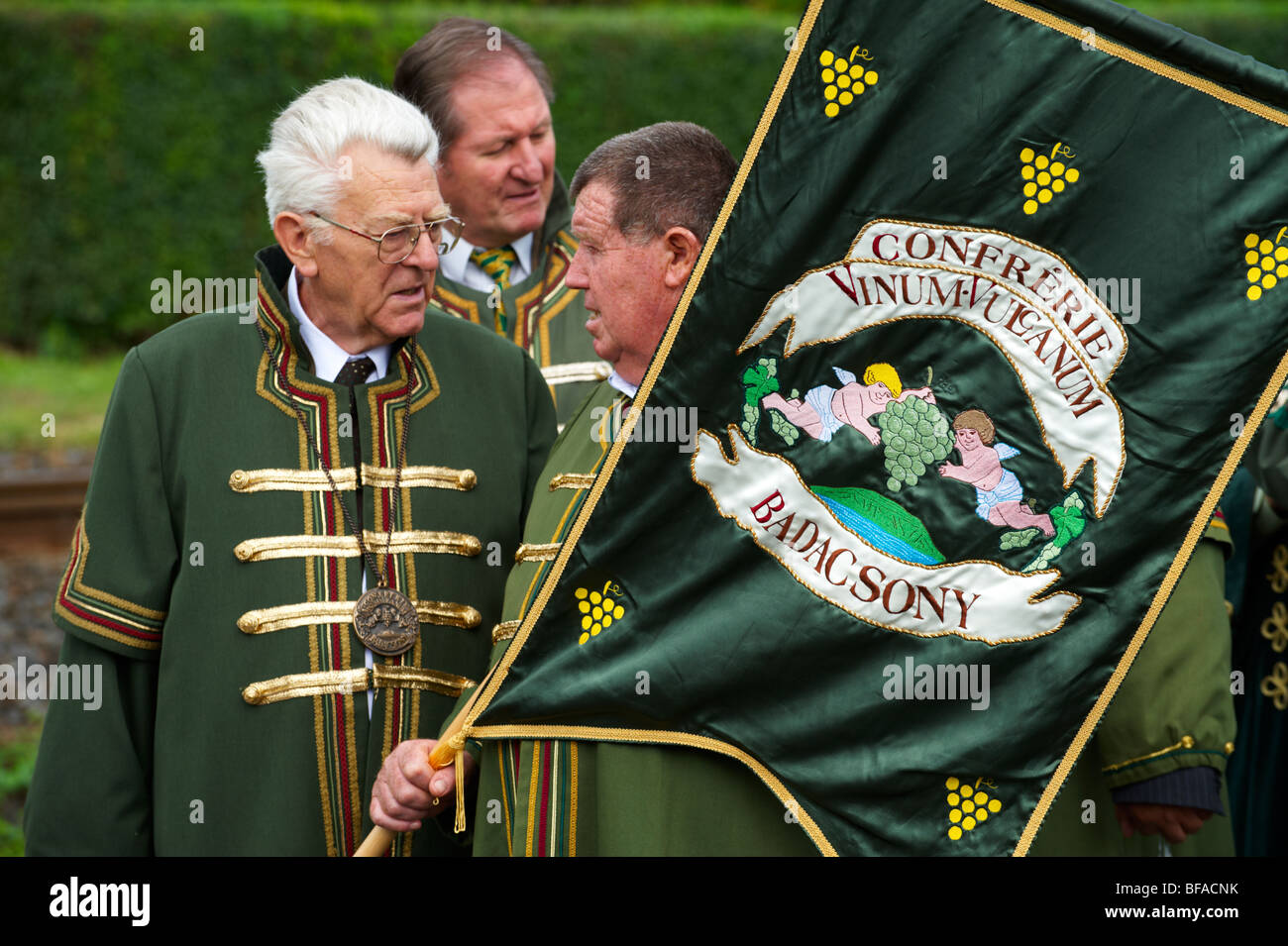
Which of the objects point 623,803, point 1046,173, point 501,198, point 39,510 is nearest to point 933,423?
point 1046,173

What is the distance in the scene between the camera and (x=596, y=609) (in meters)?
3.10

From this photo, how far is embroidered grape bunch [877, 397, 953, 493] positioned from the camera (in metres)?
3.03

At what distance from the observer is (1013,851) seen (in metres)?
3.01

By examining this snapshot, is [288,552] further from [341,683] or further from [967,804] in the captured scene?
[967,804]

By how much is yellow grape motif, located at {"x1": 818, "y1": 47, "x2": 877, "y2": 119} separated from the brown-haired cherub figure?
0.62m

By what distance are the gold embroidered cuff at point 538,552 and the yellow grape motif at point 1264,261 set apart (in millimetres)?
1443

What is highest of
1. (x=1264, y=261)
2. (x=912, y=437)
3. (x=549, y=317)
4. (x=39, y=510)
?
(x=39, y=510)

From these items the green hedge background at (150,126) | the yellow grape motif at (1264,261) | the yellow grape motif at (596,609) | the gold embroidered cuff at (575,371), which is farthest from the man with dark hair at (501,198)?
the green hedge background at (150,126)

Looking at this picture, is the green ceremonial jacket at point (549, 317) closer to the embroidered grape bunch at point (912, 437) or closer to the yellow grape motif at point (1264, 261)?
the embroidered grape bunch at point (912, 437)

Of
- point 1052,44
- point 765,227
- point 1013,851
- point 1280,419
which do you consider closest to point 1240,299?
point 1052,44

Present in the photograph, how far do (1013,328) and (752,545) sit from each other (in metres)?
0.63

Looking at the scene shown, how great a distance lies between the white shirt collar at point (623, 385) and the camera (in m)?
3.47

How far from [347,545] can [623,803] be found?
849mm

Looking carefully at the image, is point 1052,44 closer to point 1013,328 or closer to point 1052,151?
point 1052,151
